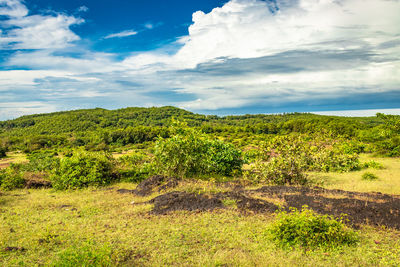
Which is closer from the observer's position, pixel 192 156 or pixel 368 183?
pixel 368 183

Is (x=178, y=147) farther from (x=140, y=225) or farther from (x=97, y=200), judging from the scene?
(x=140, y=225)

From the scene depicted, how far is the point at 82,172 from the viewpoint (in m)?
17.7

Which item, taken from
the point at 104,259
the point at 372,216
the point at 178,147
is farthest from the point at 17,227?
the point at 372,216

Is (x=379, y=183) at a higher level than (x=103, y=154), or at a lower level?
lower

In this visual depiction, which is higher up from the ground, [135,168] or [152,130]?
[152,130]

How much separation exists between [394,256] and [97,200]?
41.7 ft

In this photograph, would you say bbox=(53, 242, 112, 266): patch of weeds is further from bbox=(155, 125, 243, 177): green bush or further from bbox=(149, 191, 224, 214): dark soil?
bbox=(155, 125, 243, 177): green bush

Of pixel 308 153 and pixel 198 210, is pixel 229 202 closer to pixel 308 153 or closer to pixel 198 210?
pixel 198 210

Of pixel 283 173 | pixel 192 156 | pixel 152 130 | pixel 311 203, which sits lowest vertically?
pixel 311 203

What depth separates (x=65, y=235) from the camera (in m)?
8.40

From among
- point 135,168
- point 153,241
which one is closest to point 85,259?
point 153,241

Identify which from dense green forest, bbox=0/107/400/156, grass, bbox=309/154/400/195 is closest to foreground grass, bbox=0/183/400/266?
grass, bbox=309/154/400/195

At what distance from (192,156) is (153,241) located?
10.5m

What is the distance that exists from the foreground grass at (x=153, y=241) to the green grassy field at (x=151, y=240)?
0.06 ft
